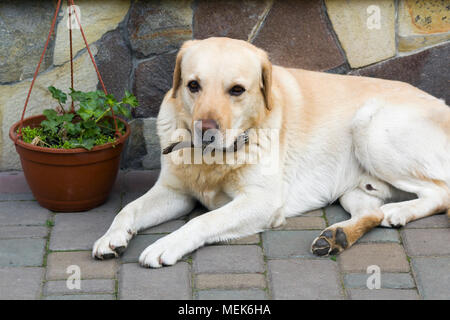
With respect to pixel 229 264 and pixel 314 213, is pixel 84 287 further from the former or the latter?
pixel 314 213

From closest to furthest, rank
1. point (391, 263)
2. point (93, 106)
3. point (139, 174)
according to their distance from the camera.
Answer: point (391, 263), point (93, 106), point (139, 174)

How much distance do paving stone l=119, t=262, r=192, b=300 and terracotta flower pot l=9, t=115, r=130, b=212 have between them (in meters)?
0.74

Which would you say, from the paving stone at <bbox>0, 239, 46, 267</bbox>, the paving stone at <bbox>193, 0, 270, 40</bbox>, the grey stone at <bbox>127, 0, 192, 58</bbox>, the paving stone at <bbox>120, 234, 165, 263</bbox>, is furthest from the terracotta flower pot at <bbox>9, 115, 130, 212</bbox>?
the paving stone at <bbox>193, 0, 270, 40</bbox>

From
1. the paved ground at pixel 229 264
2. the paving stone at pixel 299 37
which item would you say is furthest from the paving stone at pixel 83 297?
the paving stone at pixel 299 37

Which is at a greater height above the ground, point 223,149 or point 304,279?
point 223,149

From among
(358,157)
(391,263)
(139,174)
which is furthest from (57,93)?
(391,263)

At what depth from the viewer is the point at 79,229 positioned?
3.69 metres

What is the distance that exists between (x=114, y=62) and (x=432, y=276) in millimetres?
2376

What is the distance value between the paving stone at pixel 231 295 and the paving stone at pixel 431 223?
1097 mm

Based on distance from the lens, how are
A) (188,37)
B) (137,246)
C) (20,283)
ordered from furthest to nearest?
(188,37), (137,246), (20,283)

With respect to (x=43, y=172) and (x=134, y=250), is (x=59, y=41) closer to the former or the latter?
(x=43, y=172)

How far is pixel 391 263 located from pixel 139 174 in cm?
188

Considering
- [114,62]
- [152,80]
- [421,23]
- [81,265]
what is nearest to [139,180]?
[152,80]

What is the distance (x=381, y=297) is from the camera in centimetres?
304
